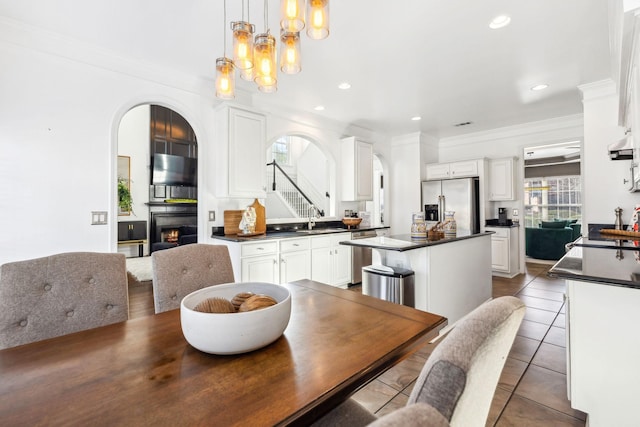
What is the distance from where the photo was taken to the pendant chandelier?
4.17 feet

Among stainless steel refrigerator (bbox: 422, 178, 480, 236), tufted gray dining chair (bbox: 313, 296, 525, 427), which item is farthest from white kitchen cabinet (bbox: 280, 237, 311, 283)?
tufted gray dining chair (bbox: 313, 296, 525, 427)

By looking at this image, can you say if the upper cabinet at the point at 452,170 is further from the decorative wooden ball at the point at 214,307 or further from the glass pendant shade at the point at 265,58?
the decorative wooden ball at the point at 214,307

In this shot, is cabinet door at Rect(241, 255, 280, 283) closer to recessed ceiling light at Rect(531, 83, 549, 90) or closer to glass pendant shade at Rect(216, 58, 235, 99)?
glass pendant shade at Rect(216, 58, 235, 99)

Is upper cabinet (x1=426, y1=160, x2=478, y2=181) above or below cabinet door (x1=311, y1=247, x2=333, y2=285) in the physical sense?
above

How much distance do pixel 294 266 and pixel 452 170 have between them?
3.64 metres

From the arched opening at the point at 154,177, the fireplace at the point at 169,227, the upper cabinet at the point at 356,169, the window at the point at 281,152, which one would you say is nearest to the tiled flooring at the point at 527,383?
the upper cabinet at the point at 356,169

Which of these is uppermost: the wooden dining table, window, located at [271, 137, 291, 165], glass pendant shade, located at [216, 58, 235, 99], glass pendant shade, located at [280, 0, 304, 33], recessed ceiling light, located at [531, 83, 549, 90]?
window, located at [271, 137, 291, 165]

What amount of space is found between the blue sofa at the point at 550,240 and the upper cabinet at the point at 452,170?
2.15 metres

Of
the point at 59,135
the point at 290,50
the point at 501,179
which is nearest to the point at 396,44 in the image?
the point at 290,50

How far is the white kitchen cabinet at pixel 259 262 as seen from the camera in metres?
3.18

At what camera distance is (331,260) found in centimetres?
415

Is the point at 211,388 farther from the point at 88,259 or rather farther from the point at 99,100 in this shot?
the point at 99,100

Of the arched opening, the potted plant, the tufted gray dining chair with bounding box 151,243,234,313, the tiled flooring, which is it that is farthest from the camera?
the arched opening

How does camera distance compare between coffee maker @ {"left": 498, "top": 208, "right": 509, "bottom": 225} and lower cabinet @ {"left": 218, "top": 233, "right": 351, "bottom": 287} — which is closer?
lower cabinet @ {"left": 218, "top": 233, "right": 351, "bottom": 287}
